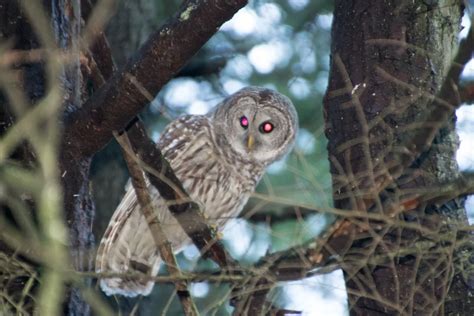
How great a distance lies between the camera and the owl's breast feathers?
17.4 ft

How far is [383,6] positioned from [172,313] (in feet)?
7.51

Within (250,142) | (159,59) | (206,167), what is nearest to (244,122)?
(250,142)

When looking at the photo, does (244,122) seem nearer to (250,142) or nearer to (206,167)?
(250,142)

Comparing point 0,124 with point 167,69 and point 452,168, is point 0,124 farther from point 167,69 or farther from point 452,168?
point 452,168

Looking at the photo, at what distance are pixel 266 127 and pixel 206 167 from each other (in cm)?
67

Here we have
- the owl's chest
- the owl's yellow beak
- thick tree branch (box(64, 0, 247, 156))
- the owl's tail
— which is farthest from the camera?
the owl's yellow beak

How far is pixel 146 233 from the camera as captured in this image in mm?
5367

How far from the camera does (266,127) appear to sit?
595 centimetres

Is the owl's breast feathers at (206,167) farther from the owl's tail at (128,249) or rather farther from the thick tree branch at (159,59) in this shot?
the thick tree branch at (159,59)

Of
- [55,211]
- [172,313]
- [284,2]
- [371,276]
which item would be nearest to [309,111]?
[284,2]

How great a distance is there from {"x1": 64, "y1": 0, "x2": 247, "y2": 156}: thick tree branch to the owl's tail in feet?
4.39

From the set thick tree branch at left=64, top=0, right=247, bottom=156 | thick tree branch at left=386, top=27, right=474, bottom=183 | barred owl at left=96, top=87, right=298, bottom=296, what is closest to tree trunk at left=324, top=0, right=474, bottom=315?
thick tree branch at left=386, top=27, right=474, bottom=183

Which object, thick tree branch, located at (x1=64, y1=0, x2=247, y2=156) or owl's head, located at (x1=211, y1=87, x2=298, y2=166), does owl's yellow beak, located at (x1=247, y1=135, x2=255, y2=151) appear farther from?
thick tree branch, located at (x1=64, y1=0, x2=247, y2=156)

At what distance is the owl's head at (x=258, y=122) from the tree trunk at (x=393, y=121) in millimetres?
1271
